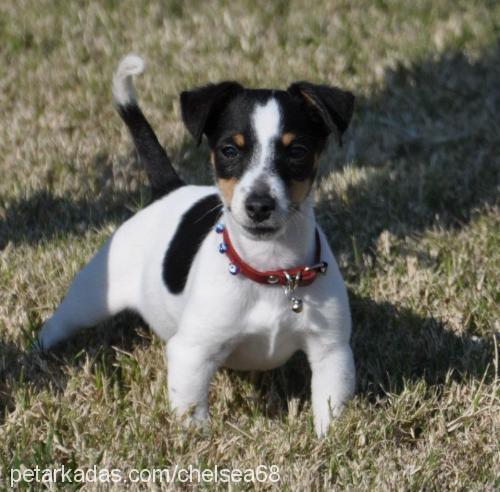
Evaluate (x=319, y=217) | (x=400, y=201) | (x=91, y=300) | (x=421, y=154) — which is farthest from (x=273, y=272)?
(x=421, y=154)

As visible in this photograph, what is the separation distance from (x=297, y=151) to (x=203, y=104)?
0.42 m

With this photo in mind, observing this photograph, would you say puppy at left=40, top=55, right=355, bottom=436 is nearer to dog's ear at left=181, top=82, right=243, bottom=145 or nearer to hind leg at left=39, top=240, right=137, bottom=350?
dog's ear at left=181, top=82, right=243, bottom=145

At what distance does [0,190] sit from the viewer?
22.1ft

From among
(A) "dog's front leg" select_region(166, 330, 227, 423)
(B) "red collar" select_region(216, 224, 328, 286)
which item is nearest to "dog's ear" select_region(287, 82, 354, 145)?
(B) "red collar" select_region(216, 224, 328, 286)

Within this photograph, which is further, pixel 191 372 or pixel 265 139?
pixel 191 372

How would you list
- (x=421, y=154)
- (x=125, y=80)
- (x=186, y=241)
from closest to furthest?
(x=186, y=241), (x=125, y=80), (x=421, y=154)

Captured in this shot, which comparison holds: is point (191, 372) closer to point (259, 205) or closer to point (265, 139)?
point (259, 205)

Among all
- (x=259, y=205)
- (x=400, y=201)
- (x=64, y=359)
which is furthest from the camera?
(x=400, y=201)

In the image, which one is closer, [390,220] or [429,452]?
[429,452]

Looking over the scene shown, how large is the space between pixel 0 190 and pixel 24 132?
1.06m

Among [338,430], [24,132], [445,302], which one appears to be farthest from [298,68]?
[338,430]

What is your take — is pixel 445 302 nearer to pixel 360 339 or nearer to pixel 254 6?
pixel 360 339

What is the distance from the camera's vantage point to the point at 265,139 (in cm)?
388

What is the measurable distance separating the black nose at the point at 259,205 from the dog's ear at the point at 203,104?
404 mm
